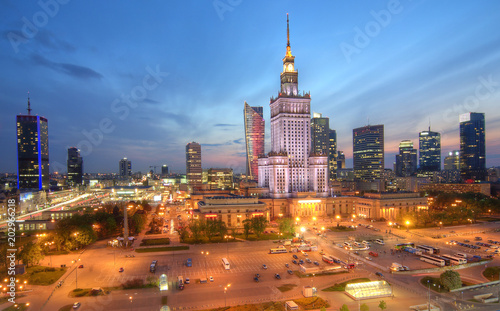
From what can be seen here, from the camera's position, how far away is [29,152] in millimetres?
143875

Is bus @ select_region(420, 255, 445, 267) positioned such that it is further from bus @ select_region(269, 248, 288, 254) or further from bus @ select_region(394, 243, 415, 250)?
bus @ select_region(269, 248, 288, 254)

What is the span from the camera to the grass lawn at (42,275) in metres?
39.8

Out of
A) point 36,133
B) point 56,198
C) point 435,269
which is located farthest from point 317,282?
point 36,133

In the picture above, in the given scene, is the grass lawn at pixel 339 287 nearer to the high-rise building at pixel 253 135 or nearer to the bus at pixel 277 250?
the bus at pixel 277 250

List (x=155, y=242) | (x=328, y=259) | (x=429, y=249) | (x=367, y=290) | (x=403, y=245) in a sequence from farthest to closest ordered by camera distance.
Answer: (x=155, y=242) → (x=403, y=245) → (x=429, y=249) → (x=328, y=259) → (x=367, y=290)

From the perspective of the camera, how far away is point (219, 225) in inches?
2586

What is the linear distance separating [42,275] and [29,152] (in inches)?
5072

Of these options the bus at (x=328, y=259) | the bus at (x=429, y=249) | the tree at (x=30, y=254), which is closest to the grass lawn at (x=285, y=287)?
the bus at (x=328, y=259)

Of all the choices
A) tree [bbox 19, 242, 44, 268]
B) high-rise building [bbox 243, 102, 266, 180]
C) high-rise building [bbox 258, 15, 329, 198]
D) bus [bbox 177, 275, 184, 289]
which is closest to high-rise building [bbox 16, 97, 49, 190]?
high-rise building [bbox 243, 102, 266, 180]

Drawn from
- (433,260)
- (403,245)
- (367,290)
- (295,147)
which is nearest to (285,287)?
(367,290)

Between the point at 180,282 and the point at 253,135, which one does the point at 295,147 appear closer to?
the point at 180,282

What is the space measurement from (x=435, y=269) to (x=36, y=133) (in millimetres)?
165667

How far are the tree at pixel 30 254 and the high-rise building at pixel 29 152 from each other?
11792cm

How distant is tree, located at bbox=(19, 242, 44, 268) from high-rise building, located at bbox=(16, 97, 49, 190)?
117917 mm
